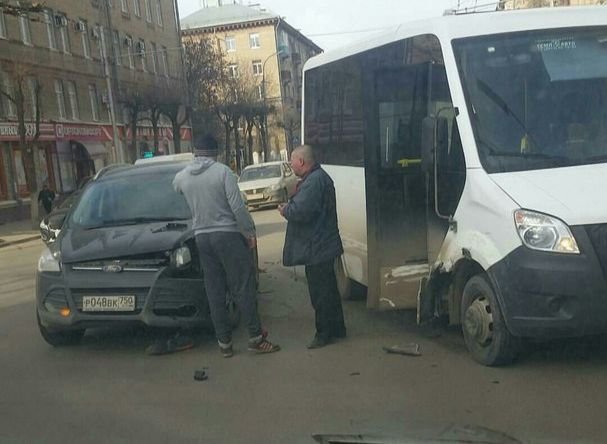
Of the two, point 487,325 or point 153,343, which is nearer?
point 487,325

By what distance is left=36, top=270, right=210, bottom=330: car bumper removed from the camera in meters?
6.52

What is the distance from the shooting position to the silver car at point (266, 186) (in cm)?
2494

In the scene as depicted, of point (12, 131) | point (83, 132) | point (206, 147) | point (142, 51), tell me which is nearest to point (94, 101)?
point (83, 132)

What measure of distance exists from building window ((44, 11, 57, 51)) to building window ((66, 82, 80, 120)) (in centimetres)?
230

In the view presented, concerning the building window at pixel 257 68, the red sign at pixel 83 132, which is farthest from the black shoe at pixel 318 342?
the building window at pixel 257 68

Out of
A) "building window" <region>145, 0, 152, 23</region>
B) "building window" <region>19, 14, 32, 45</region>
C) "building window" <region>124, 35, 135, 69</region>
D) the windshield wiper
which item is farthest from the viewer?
"building window" <region>145, 0, 152, 23</region>

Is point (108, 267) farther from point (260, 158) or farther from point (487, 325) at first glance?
point (260, 158)

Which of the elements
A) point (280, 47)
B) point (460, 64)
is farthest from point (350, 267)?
point (280, 47)

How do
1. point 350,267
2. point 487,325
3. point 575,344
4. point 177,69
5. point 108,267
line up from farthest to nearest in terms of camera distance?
Answer: 1. point 177,69
2. point 350,267
3. point 108,267
4. point 575,344
5. point 487,325

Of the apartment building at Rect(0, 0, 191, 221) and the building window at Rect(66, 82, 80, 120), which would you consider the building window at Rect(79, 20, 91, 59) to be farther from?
the building window at Rect(66, 82, 80, 120)

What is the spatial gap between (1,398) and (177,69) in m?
52.7

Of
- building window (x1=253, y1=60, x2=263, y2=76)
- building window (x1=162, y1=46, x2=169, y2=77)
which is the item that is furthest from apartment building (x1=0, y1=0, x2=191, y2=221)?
building window (x1=253, y1=60, x2=263, y2=76)

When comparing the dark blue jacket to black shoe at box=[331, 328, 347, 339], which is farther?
black shoe at box=[331, 328, 347, 339]

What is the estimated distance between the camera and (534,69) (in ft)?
19.1
